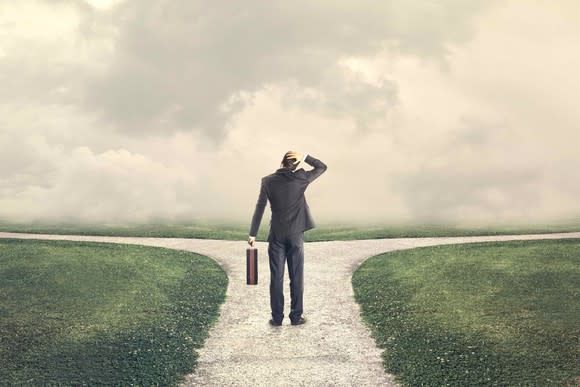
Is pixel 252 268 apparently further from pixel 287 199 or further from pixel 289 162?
pixel 289 162

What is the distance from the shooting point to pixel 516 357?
12.7 meters

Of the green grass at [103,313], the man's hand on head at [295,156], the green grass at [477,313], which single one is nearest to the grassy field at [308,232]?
the green grass at [477,313]

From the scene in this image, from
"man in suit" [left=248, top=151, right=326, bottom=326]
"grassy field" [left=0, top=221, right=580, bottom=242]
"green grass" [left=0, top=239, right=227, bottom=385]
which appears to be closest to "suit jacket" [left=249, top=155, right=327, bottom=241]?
"man in suit" [left=248, top=151, right=326, bottom=326]

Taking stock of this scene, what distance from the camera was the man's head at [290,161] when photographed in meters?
12.7

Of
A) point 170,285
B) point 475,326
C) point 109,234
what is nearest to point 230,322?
point 170,285

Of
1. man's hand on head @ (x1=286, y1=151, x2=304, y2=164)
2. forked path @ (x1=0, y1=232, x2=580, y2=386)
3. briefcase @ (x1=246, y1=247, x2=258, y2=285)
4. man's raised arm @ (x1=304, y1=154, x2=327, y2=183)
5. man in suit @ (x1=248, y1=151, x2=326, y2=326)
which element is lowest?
forked path @ (x1=0, y1=232, x2=580, y2=386)

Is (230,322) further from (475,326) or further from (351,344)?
(475,326)

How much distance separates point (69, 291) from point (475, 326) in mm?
11204

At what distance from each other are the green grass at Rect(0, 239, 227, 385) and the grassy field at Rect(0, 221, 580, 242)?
25.4 feet

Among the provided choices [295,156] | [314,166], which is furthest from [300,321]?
[295,156]

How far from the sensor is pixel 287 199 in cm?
1292

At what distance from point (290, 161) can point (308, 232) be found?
20.7 meters

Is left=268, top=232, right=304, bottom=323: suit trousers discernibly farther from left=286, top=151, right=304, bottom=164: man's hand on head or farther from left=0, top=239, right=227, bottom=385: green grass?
left=0, top=239, right=227, bottom=385: green grass

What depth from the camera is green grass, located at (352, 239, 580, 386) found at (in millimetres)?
12094
